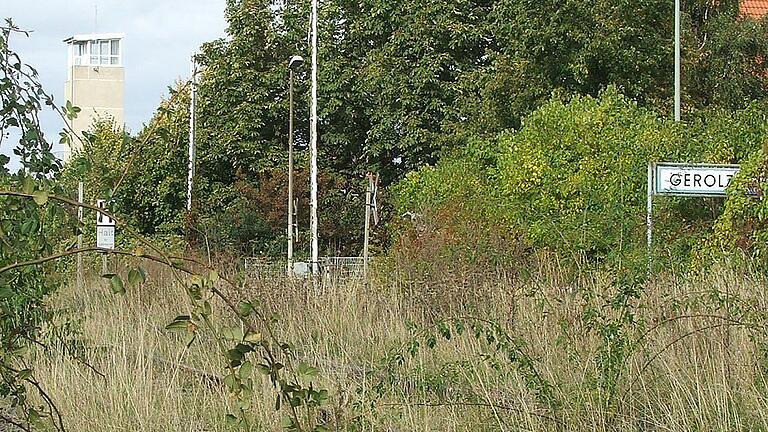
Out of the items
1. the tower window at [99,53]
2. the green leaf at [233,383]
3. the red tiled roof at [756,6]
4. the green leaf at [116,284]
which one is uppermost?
the tower window at [99,53]

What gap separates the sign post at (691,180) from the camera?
42.9ft

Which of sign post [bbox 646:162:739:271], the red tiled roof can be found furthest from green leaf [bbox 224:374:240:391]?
the red tiled roof

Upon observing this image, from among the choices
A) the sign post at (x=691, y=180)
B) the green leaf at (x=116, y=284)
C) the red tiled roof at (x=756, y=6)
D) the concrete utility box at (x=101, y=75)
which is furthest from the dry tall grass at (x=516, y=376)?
the concrete utility box at (x=101, y=75)

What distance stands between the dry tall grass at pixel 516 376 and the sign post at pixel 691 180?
257cm

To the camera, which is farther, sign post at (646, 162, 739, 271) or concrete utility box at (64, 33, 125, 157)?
concrete utility box at (64, 33, 125, 157)

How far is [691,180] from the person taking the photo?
13133mm

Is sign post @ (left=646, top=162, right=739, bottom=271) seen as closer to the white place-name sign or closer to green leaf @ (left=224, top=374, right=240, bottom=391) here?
the white place-name sign

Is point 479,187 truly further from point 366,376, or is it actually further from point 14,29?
point 14,29

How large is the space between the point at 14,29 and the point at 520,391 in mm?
4064

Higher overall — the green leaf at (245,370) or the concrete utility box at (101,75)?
the concrete utility box at (101,75)

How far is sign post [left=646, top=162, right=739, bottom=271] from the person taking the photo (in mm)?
13086

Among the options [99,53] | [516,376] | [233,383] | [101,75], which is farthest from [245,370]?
[99,53]

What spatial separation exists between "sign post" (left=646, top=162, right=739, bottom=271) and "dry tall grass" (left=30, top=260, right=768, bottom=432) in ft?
8.42

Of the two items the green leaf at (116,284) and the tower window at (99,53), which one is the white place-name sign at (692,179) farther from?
the tower window at (99,53)
